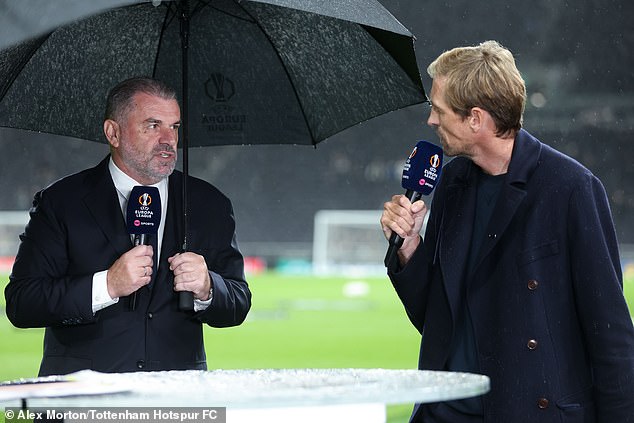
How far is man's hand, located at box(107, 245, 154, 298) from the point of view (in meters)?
2.74

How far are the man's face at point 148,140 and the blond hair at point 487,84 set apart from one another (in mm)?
873

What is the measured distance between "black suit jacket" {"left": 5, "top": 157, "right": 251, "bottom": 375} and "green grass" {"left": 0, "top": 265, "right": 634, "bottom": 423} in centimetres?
448

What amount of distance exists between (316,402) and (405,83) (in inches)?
67.9

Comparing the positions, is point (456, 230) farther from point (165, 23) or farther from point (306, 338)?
point (306, 338)

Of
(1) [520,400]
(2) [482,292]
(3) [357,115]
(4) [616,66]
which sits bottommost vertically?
(1) [520,400]

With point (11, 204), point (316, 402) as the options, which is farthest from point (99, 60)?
point (11, 204)

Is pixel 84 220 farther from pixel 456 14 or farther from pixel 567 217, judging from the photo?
A: pixel 456 14

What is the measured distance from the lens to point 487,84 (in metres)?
2.54

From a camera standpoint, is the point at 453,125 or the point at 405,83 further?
the point at 405,83

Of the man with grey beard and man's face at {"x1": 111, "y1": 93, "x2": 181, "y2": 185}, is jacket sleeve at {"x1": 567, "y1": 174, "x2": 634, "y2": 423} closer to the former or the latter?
the man with grey beard

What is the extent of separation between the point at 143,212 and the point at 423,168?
743 mm

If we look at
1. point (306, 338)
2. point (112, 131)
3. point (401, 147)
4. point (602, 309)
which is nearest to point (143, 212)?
point (112, 131)

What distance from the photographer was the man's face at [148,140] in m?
3.06

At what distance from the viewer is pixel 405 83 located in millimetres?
3270
